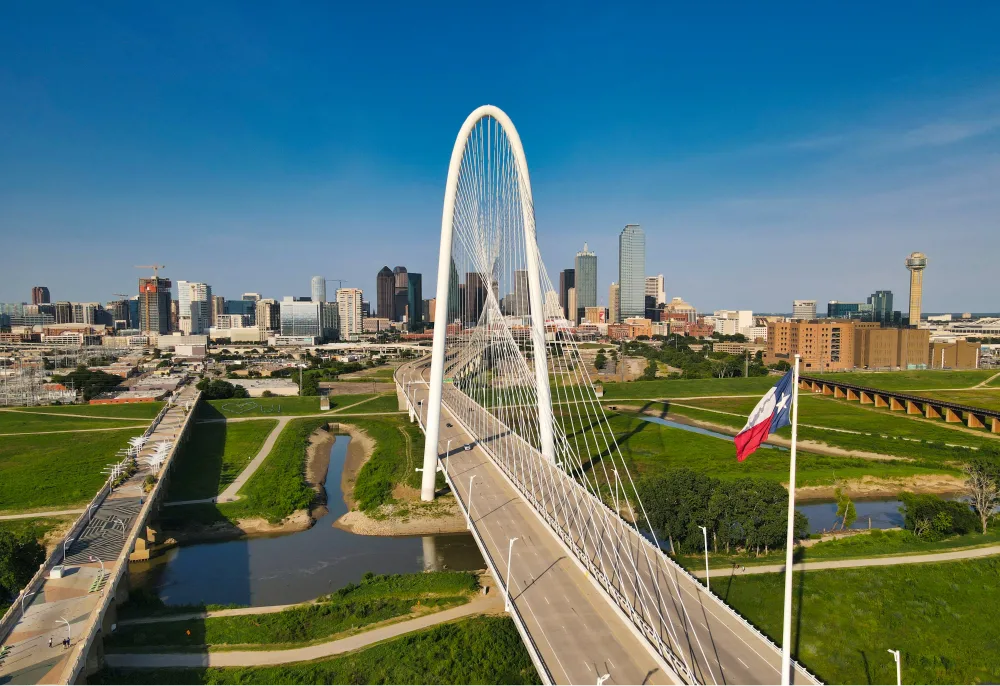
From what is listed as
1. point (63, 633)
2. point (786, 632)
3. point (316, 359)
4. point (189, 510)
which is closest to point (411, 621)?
point (63, 633)

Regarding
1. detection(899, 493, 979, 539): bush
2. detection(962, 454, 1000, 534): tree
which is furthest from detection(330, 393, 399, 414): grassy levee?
detection(962, 454, 1000, 534): tree

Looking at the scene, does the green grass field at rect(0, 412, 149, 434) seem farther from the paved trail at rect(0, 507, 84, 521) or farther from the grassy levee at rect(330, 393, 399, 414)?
the paved trail at rect(0, 507, 84, 521)

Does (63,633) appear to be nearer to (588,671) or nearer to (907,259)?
(588,671)

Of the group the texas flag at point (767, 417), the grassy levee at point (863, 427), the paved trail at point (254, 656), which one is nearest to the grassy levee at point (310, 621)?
the paved trail at point (254, 656)

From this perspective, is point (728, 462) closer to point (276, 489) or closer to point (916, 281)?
point (276, 489)

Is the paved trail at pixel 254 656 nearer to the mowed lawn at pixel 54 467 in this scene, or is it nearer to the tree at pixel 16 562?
the tree at pixel 16 562

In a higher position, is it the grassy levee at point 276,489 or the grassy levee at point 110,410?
the grassy levee at point 110,410
